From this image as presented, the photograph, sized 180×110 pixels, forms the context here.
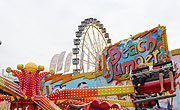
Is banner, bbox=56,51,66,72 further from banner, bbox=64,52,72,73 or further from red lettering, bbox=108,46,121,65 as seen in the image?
red lettering, bbox=108,46,121,65

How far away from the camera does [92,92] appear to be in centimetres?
648

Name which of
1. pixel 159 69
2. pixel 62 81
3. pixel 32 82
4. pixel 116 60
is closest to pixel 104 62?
pixel 116 60

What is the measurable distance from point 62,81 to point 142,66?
1427 cm

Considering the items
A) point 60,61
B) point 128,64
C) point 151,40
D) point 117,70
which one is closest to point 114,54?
point 117,70

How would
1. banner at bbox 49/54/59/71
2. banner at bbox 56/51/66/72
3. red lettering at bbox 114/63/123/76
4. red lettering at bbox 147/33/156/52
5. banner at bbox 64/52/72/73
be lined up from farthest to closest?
banner at bbox 49/54/59/71
banner at bbox 56/51/66/72
banner at bbox 64/52/72/73
red lettering at bbox 114/63/123/76
red lettering at bbox 147/33/156/52

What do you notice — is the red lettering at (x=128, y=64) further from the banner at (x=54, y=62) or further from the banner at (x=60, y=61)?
the banner at (x=54, y=62)

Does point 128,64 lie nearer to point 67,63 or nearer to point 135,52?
point 135,52

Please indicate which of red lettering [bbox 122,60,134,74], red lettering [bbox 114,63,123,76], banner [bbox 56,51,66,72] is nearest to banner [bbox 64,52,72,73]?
banner [bbox 56,51,66,72]

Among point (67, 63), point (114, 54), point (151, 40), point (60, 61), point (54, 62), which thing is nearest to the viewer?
point (151, 40)

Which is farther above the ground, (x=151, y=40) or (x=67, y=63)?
(x=67, y=63)

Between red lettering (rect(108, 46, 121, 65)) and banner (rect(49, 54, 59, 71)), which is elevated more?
banner (rect(49, 54, 59, 71))

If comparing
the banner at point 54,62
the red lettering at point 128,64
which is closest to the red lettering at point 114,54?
the red lettering at point 128,64

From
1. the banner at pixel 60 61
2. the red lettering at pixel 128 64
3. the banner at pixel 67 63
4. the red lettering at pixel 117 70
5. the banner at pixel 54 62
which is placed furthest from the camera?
the banner at pixel 54 62

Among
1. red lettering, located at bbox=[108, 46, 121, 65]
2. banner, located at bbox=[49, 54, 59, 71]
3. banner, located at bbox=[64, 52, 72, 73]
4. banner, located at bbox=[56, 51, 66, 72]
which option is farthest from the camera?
banner, located at bbox=[49, 54, 59, 71]
